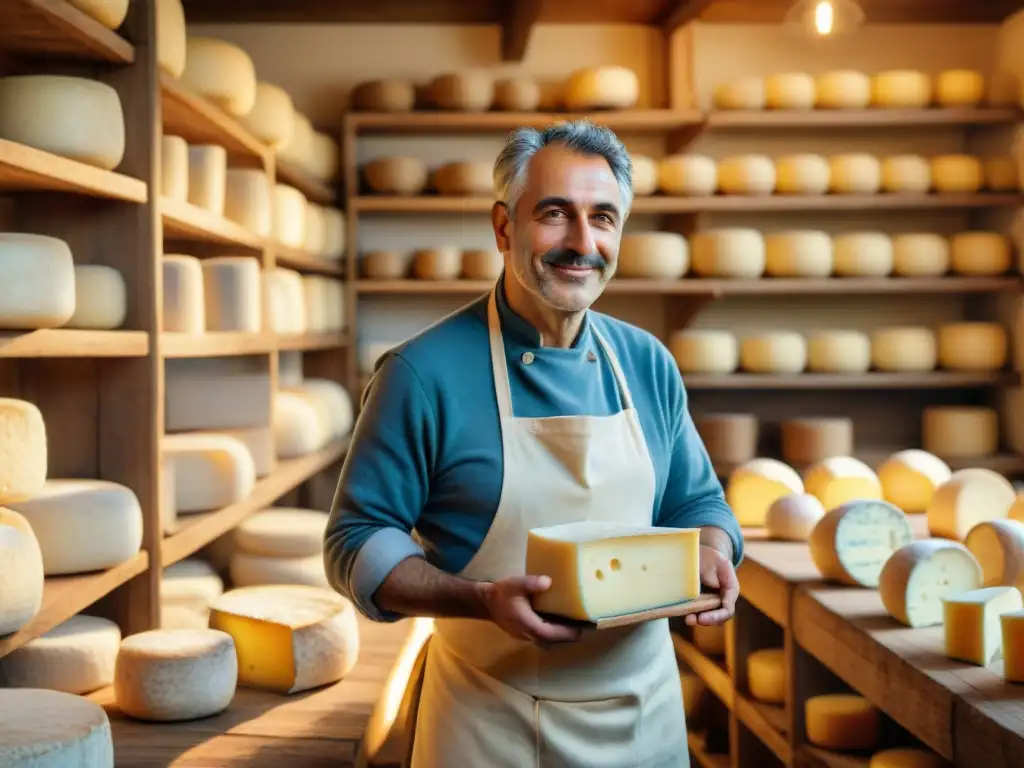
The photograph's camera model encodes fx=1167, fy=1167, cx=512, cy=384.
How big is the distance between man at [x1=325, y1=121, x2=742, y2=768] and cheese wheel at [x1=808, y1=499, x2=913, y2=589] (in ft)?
2.37

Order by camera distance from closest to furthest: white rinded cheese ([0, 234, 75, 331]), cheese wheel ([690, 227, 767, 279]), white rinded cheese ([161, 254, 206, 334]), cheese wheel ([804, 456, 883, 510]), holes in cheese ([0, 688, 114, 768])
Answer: holes in cheese ([0, 688, 114, 768])
white rinded cheese ([0, 234, 75, 331])
white rinded cheese ([161, 254, 206, 334])
cheese wheel ([804, 456, 883, 510])
cheese wheel ([690, 227, 767, 279])

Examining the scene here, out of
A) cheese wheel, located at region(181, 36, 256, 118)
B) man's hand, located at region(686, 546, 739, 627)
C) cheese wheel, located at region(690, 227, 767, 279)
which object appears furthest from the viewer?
cheese wheel, located at region(690, 227, 767, 279)

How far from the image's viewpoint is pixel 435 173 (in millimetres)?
4441

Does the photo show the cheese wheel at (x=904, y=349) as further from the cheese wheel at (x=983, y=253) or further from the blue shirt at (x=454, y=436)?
the blue shirt at (x=454, y=436)

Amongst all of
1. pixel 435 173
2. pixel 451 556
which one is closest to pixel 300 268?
pixel 435 173

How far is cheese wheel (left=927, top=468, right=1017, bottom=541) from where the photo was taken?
8.67 feet

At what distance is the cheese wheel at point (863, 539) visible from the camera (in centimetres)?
239

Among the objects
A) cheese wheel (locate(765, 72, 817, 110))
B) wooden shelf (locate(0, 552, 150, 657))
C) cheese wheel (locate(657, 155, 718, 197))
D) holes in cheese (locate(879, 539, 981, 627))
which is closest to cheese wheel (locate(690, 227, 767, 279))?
cheese wheel (locate(657, 155, 718, 197))

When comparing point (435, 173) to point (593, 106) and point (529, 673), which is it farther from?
point (529, 673)

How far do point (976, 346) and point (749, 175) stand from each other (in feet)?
3.37

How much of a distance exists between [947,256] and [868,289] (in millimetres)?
342

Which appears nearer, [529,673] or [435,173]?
[529,673]

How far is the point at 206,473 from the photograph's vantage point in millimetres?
2613

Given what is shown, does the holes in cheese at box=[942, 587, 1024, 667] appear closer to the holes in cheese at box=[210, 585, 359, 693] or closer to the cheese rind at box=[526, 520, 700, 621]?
the cheese rind at box=[526, 520, 700, 621]
